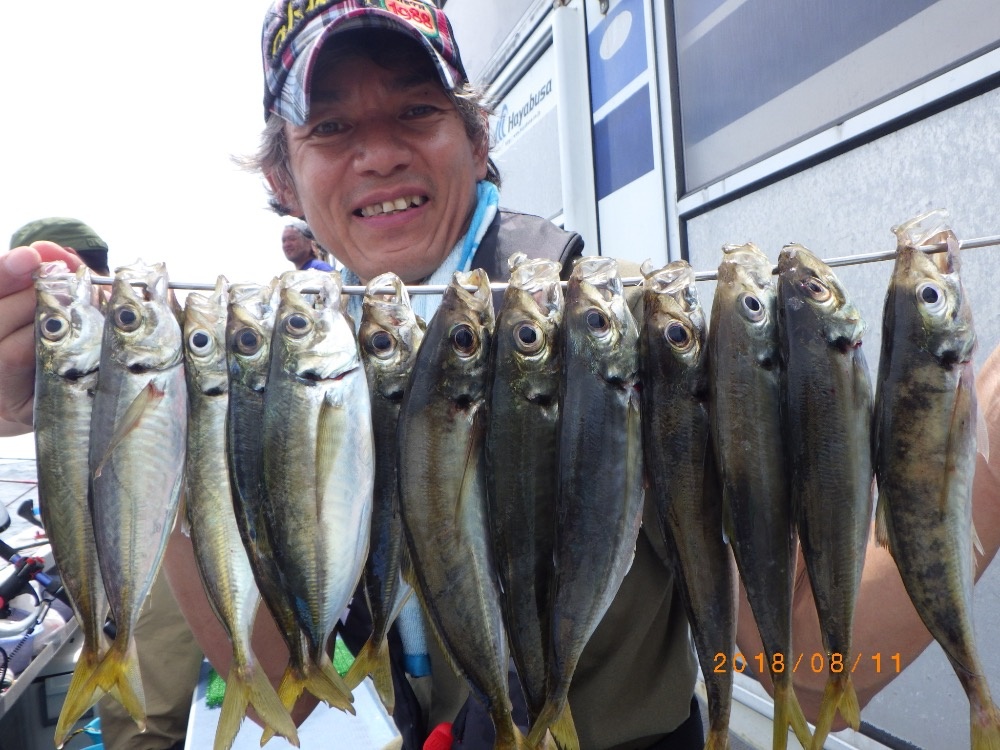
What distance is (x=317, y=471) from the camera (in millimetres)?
1445

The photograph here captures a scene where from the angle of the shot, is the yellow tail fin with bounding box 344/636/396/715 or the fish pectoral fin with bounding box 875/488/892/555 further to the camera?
the yellow tail fin with bounding box 344/636/396/715

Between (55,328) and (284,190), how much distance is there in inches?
54.8

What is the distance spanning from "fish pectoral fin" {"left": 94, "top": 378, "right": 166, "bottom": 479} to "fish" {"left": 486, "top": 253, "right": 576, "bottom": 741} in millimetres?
709

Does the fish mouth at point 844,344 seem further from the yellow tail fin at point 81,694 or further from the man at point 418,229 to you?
the yellow tail fin at point 81,694

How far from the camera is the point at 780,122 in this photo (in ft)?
9.91

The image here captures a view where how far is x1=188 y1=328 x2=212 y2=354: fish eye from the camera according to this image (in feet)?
5.11

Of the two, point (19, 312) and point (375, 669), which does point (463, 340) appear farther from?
point (19, 312)

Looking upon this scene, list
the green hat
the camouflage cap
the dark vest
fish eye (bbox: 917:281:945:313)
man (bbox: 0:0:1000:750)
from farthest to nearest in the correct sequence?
the green hat → the dark vest → the camouflage cap → man (bbox: 0:0:1000:750) → fish eye (bbox: 917:281:945:313)

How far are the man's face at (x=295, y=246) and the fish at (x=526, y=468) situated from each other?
4.41 m

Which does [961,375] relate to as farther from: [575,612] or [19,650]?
[19,650]

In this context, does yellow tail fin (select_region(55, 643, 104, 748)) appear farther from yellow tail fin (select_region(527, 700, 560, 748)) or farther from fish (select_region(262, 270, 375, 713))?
yellow tail fin (select_region(527, 700, 560, 748))

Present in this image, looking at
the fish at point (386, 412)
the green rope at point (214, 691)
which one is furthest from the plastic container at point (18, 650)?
the fish at point (386, 412)

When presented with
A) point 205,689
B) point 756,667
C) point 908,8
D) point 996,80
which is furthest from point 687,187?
point 205,689

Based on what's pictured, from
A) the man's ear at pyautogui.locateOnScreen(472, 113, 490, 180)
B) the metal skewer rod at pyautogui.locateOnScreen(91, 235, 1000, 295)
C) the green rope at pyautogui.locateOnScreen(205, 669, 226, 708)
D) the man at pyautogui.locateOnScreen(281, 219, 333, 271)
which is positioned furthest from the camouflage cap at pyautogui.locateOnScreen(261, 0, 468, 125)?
the man at pyautogui.locateOnScreen(281, 219, 333, 271)
